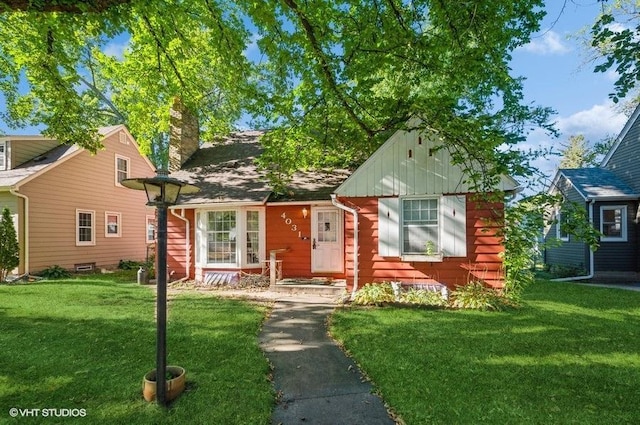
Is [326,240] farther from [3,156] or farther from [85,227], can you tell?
[3,156]

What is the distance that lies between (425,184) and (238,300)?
5.80 meters

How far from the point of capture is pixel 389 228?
877cm

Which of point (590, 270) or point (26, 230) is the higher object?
point (26, 230)

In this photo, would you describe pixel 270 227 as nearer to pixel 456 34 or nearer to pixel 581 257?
pixel 456 34

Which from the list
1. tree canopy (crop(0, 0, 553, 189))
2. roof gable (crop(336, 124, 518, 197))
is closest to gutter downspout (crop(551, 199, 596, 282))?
tree canopy (crop(0, 0, 553, 189))

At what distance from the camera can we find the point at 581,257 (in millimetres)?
14023

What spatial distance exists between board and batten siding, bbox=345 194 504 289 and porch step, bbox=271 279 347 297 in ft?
1.89

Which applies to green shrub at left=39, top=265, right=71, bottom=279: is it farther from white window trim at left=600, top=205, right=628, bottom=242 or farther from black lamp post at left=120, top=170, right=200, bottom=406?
white window trim at left=600, top=205, right=628, bottom=242

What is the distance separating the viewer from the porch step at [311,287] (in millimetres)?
9492

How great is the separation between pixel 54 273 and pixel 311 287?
10594 mm

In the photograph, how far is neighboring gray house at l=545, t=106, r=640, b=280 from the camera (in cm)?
1291

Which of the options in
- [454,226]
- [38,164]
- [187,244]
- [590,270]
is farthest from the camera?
[38,164]

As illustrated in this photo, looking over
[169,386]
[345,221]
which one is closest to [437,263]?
[345,221]

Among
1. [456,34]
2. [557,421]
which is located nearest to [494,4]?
[456,34]
